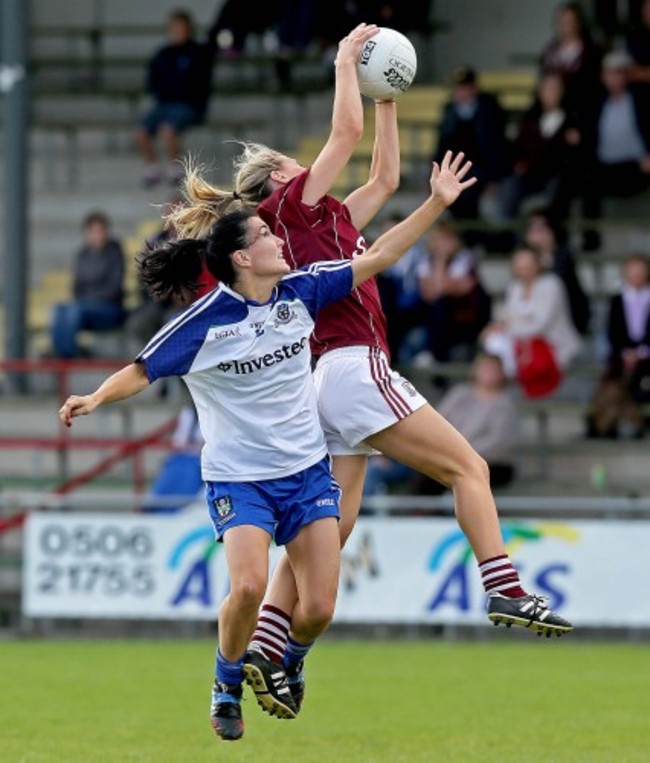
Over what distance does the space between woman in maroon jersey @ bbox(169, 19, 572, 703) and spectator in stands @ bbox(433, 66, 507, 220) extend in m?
9.42

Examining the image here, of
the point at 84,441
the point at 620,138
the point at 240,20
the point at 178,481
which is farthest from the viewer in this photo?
the point at 240,20

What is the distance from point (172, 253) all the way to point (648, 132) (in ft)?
33.3

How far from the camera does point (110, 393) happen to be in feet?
27.0

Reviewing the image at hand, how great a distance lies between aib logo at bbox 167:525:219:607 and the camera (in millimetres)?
15750

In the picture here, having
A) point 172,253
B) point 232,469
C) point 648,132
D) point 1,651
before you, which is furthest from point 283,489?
point 648,132

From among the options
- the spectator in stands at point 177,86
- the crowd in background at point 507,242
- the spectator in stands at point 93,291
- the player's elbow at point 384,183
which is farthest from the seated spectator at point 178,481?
the player's elbow at point 384,183

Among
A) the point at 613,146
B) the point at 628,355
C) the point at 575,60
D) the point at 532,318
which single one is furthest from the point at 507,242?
the point at 628,355

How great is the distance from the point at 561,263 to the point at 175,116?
4712mm

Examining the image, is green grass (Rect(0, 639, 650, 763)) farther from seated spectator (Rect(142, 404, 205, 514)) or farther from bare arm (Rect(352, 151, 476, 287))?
bare arm (Rect(352, 151, 476, 287))

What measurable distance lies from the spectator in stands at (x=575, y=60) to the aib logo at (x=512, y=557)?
4.21 m

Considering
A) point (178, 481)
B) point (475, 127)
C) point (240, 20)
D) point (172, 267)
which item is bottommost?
point (178, 481)

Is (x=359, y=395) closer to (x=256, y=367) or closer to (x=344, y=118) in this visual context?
(x=256, y=367)

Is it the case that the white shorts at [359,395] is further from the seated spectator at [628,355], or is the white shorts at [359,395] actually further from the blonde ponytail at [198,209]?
the seated spectator at [628,355]

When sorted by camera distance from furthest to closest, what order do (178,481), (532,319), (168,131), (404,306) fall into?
(168,131) < (404,306) < (532,319) < (178,481)
